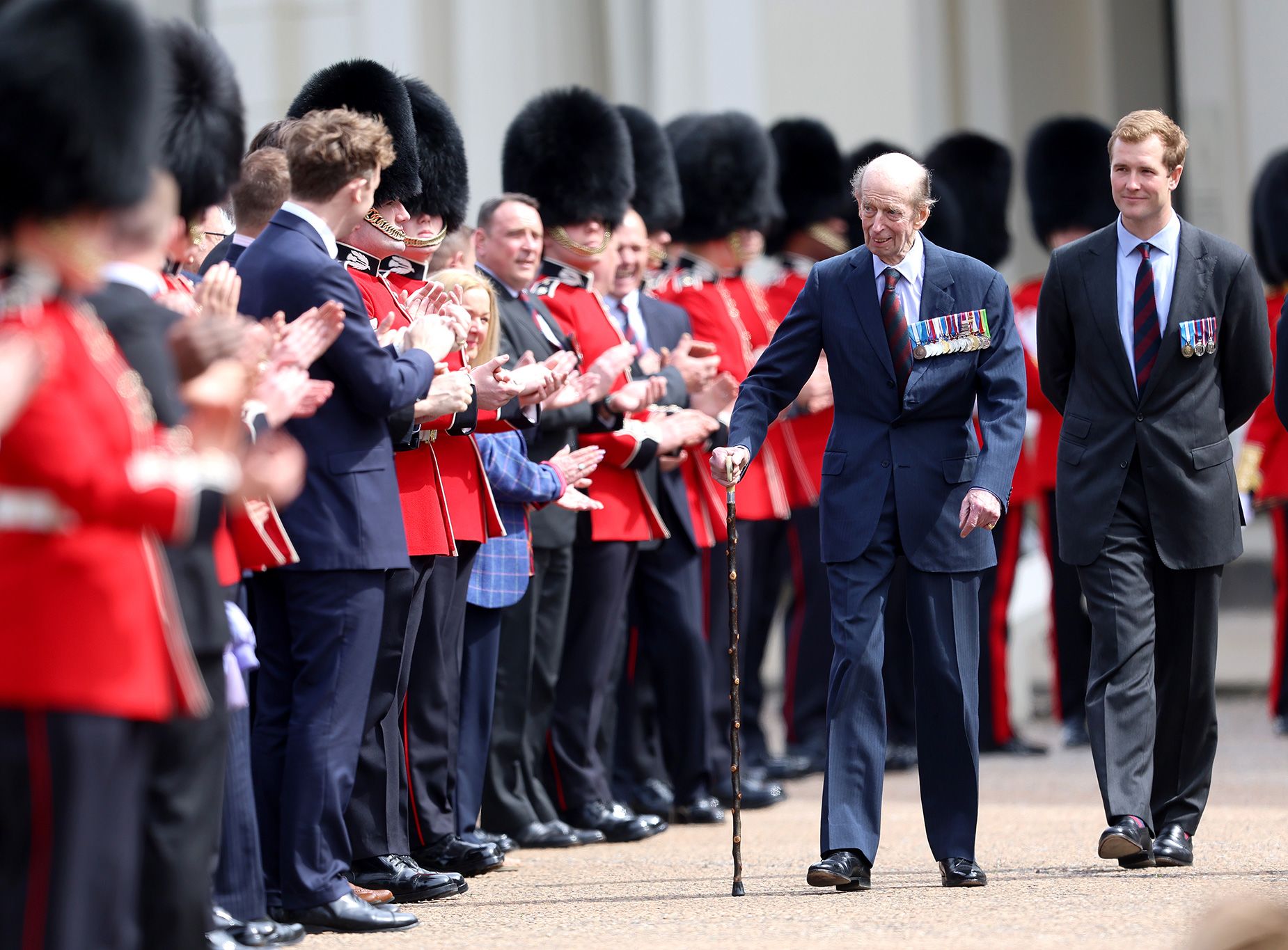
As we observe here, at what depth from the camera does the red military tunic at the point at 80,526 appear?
329 centimetres

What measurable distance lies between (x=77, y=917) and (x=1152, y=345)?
3.30 m

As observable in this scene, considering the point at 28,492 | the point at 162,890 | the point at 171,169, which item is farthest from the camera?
the point at 171,169

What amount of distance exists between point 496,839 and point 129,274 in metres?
2.82

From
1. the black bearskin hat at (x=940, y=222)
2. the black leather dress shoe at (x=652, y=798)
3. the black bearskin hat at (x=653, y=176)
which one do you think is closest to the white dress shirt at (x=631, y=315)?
the black bearskin hat at (x=653, y=176)

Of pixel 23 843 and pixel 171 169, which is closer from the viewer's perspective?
pixel 23 843

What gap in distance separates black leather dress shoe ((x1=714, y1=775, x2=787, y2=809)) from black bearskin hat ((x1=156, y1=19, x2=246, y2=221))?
3.28 metres

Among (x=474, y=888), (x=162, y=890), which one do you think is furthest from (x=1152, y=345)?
(x=162, y=890)

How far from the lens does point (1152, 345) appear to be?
5.70 meters

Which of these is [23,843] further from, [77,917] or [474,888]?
[474,888]

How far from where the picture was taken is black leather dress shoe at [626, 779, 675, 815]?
23.2 ft

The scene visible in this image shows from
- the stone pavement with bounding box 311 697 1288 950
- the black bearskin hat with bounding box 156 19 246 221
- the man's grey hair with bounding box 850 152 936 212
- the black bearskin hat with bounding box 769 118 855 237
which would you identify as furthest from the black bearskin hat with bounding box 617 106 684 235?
the black bearskin hat with bounding box 156 19 246 221

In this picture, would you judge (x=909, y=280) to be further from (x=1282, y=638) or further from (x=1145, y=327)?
(x=1282, y=638)

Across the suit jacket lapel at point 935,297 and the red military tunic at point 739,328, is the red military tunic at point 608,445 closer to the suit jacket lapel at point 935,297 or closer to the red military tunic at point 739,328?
the red military tunic at point 739,328

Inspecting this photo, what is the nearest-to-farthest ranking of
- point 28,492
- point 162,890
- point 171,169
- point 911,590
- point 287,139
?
point 28,492 < point 162,890 < point 171,169 < point 287,139 < point 911,590
